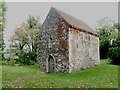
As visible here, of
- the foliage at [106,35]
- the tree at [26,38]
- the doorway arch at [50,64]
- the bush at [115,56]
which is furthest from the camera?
the foliage at [106,35]

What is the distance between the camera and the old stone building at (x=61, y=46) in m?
26.3

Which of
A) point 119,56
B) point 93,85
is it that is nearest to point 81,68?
point 93,85

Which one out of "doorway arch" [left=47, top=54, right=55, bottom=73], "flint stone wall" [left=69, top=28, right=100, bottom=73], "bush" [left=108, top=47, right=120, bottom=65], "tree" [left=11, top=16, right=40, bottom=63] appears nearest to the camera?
"flint stone wall" [left=69, top=28, right=100, bottom=73]

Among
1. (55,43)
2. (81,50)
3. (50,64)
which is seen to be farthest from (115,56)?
(55,43)

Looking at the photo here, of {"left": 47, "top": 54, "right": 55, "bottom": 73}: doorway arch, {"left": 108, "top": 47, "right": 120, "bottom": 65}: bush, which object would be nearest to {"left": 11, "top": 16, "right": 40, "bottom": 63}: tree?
{"left": 108, "top": 47, "right": 120, "bottom": 65}: bush

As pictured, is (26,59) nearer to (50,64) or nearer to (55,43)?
(50,64)

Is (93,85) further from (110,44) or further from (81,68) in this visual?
(110,44)

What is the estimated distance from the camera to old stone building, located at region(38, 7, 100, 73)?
26.3 metres

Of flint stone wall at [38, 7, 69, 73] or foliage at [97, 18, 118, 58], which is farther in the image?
foliage at [97, 18, 118, 58]

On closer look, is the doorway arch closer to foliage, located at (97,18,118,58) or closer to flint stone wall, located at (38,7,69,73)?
flint stone wall, located at (38,7,69,73)

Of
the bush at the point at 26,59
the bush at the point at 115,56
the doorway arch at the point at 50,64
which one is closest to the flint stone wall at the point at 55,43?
the doorway arch at the point at 50,64

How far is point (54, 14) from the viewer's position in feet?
92.2

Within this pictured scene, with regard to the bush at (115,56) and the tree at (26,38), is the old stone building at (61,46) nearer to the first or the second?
the bush at (115,56)

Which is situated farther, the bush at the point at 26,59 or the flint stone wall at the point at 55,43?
the bush at the point at 26,59
